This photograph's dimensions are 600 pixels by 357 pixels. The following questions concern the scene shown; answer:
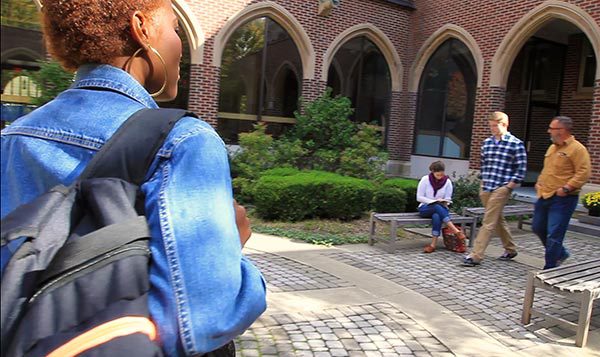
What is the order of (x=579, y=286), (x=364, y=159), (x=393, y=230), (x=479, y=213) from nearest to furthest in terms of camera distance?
(x=579, y=286) < (x=393, y=230) < (x=479, y=213) < (x=364, y=159)

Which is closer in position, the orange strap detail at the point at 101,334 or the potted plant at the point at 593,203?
the orange strap detail at the point at 101,334

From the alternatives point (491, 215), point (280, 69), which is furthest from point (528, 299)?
point (280, 69)

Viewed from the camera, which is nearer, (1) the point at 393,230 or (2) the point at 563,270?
(2) the point at 563,270

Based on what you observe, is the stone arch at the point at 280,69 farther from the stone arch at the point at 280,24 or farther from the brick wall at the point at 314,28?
the brick wall at the point at 314,28

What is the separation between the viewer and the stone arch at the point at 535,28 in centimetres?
1092

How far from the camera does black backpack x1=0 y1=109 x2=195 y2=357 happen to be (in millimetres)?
805

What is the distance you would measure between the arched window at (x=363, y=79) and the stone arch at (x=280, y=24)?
1.04 m

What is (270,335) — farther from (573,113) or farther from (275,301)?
(573,113)

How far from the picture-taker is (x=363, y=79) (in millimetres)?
15906

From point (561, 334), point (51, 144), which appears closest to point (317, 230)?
point (561, 334)

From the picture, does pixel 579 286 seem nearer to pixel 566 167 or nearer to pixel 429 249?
pixel 566 167

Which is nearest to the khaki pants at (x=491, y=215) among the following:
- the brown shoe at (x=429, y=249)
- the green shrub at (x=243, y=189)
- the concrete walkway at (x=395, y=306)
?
the concrete walkway at (x=395, y=306)

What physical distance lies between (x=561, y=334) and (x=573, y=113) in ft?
39.2

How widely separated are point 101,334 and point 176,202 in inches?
9.6
